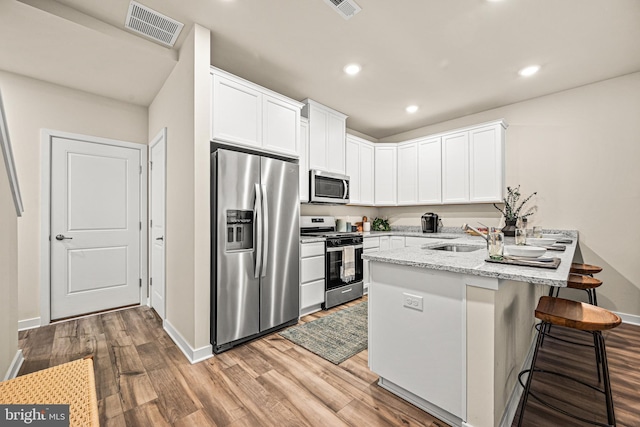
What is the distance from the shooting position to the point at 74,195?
3240 millimetres

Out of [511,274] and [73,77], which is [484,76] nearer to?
[511,274]

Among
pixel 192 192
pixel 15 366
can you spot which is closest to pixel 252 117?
pixel 192 192

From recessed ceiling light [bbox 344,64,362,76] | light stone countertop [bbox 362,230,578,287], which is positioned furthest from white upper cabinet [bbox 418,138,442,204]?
light stone countertop [bbox 362,230,578,287]

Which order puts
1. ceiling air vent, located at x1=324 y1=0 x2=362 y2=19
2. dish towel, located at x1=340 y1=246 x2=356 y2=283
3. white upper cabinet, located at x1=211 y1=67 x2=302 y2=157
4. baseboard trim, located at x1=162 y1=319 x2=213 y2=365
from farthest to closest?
dish towel, located at x1=340 y1=246 x2=356 y2=283 → white upper cabinet, located at x1=211 y1=67 x2=302 y2=157 → baseboard trim, located at x1=162 y1=319 x2=213 y2=365 → ceiling air vent, located at x1=324 y1=0 x2=362 y2=19

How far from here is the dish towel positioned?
143 inches

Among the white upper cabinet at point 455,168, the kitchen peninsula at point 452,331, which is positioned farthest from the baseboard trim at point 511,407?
the white upper cabinet at point 455,168

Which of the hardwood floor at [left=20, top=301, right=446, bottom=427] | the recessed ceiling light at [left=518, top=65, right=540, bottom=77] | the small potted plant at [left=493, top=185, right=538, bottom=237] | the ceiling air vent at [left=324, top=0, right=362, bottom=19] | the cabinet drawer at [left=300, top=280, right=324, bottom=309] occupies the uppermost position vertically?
the ceiling air vent at [left=324, top=0, right=362, bottom=19]

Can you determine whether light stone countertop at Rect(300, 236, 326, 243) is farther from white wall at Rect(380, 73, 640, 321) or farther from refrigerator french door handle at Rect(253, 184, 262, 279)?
white wall at Rect(380, 73, 640, 321)

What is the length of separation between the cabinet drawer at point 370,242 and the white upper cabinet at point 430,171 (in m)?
1.03

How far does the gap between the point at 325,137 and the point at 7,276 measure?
3.35 metres

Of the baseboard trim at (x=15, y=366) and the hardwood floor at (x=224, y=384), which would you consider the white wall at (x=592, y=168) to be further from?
the baseboard trim at (x=15, y=366)

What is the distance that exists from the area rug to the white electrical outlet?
36.2 inches

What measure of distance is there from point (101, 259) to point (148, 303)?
803mm

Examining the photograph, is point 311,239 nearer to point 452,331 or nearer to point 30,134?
point 452,331
